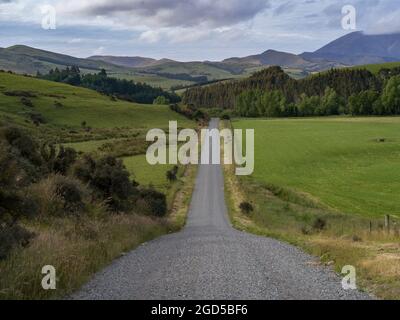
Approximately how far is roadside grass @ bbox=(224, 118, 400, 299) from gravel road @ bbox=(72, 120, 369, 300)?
781 mm

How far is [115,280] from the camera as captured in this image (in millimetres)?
12109

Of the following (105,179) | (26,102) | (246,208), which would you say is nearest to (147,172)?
(246,208)

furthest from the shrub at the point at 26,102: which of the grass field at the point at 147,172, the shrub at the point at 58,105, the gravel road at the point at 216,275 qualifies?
the gravel road at the point at 216,275

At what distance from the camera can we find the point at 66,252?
1232cm

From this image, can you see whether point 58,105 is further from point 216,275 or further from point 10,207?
point 216,275

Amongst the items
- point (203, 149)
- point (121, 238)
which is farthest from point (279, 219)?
point (203, 149)

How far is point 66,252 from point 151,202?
26.1 meters

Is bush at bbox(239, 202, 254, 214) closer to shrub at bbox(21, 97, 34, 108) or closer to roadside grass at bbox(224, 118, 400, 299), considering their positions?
roadside grass at bbox(224, 118, 400, 299)

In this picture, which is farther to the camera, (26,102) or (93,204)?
(26,102)

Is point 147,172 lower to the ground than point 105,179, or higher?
lower

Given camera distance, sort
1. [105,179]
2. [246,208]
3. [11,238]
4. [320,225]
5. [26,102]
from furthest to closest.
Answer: [26,102] < [246,208] < [320,225] < [105,179] < [11,238]

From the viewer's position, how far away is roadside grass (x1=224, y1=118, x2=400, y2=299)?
43.4 feet

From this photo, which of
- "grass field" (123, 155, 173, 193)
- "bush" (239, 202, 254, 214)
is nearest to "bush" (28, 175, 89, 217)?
"bush" (239, 202, 254, 214)
